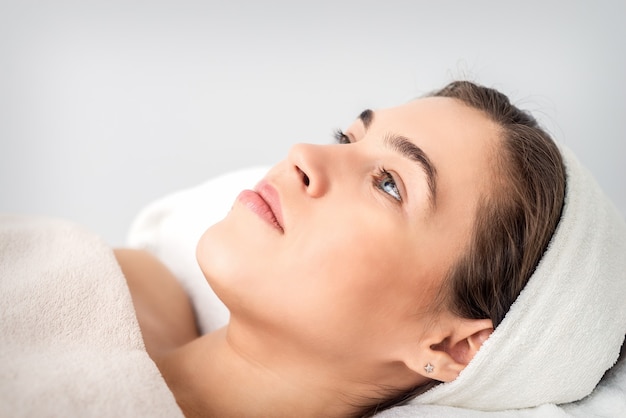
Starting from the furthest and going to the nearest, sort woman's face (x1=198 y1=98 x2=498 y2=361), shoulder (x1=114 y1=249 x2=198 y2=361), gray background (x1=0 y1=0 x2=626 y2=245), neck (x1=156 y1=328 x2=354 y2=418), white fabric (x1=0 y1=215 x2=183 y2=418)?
gray background (x1=0 y1=0 x2=626 y2=245) → shoulder (x1=114 y1=249 x2=198 y2=361) → neck (x1=156 y1=328 x2=354 y2=418) → woman's face (x1=198 y1=98 x2=498 y2=361) → white fabric (x1=0 y1=215 x2=183 y2=418)

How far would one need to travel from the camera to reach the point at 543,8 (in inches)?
69.6

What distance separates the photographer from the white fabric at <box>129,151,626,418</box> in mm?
1093

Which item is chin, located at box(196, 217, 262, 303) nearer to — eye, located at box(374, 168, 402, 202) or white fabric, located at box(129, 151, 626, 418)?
eye, located at box(374, 168, 402, 202)

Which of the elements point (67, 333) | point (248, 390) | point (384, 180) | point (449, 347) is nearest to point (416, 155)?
point (384, 180)

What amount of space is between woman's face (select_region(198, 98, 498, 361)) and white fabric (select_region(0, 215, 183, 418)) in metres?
0.18

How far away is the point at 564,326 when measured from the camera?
110 cm

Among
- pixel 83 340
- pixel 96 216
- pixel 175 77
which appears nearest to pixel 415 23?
pixel 175 77

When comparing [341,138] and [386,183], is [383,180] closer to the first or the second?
[386,183]

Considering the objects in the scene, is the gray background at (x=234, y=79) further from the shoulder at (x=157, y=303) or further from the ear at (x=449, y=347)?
the ear at (x=449, y=347)

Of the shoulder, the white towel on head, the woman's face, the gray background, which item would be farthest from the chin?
the gray background

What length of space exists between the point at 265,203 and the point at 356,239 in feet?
0.59

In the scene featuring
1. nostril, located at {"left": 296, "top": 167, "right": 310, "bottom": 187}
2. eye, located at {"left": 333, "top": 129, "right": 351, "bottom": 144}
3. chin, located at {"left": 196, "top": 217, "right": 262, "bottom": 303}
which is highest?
eye, located at {"left": 333, "top": 129, "right": 351, "bottom": 144}

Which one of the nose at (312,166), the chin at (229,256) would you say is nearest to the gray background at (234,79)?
the nose at (312,166)

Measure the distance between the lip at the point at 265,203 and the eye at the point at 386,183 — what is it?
6.6 inches
